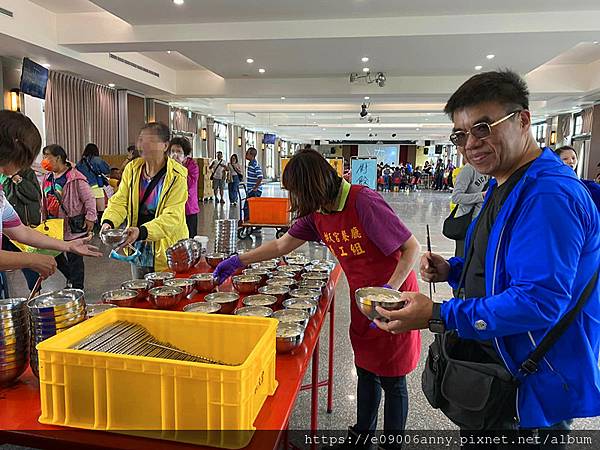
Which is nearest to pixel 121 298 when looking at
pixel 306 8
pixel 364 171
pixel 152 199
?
pixel 152 199

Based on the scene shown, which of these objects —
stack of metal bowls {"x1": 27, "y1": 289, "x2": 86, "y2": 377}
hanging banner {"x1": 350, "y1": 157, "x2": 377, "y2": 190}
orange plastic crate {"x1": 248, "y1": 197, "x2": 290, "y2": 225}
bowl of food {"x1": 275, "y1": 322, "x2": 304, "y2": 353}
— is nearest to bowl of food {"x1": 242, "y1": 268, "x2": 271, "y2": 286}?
bowl of food {"x1": 275, "y1": 322, "x2": 304, "y2": 353}

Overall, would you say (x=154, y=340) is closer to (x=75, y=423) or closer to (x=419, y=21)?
(x=75, y=423)

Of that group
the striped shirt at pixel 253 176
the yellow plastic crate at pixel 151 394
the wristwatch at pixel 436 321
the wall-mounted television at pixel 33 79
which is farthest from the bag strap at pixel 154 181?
the wall-mounted television at pixel 33 79

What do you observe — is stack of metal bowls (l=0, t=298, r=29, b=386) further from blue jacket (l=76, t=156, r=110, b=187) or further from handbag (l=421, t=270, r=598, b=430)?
blue jacket (l=76, t=156, r=110, b=187)

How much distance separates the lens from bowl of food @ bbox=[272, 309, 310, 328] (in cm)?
146

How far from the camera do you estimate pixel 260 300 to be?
5.76 ft

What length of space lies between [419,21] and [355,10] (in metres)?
1.01

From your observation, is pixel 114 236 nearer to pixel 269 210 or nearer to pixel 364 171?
pixel 269 210

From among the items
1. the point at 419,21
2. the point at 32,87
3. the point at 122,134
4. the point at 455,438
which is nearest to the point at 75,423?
the point at 455,438

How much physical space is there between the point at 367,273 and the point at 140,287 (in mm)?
940

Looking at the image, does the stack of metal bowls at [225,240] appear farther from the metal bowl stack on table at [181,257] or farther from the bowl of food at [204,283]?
the bowl of food at [204,283]

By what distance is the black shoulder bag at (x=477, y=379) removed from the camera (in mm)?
1044

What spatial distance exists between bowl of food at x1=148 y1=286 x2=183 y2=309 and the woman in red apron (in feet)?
1.91

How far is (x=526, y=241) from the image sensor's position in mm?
965
